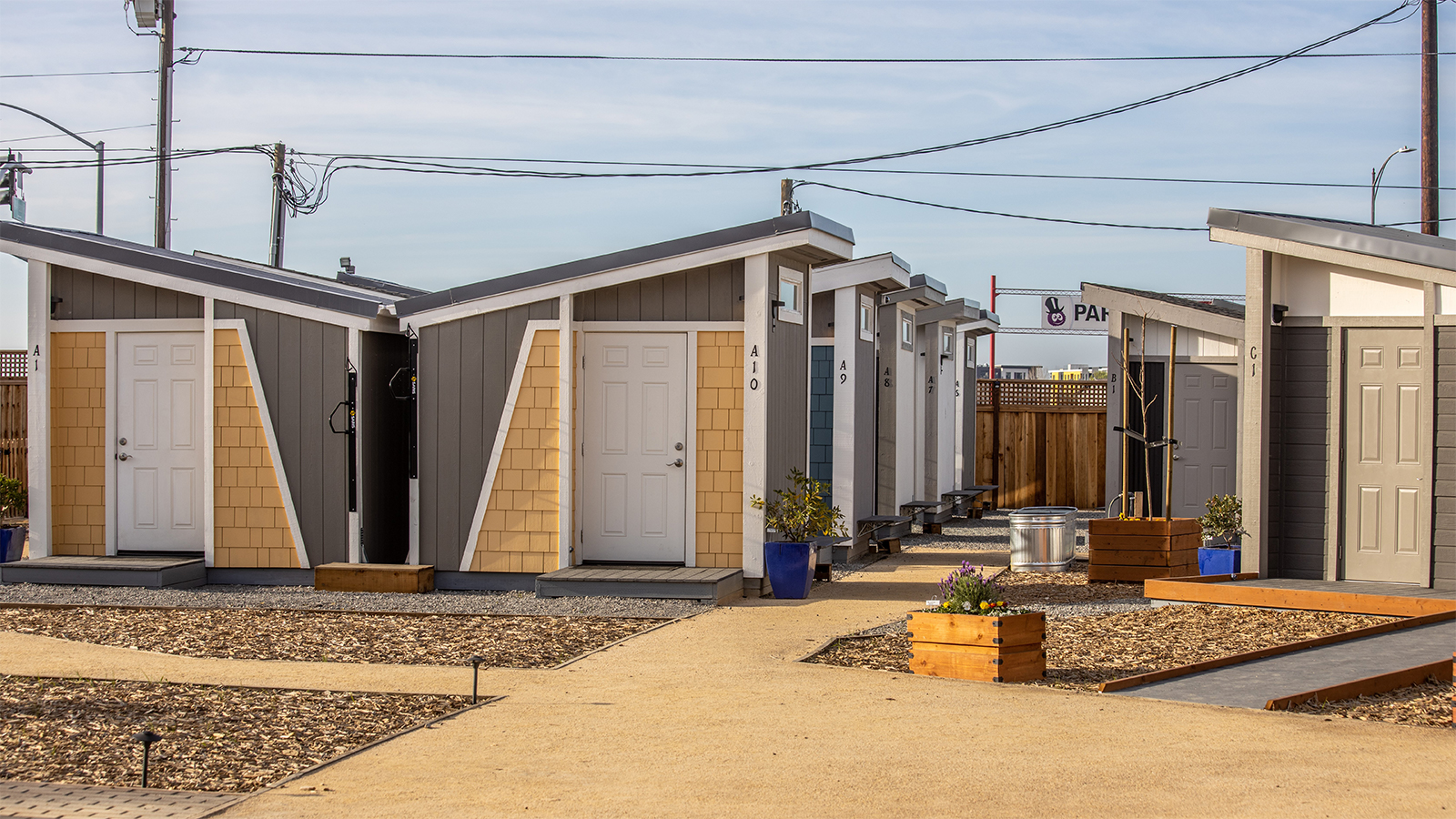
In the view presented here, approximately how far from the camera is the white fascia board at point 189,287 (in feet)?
37.9

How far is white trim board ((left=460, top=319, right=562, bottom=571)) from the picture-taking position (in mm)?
11297

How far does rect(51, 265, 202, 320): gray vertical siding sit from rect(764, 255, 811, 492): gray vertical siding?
16.4ft

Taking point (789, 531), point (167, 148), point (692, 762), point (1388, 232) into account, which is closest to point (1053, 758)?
point (692, 762)

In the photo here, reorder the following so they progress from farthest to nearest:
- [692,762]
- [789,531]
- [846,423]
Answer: [846,423], [789,531], [692,762]

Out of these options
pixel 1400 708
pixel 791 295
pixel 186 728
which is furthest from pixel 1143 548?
pixel 186 728

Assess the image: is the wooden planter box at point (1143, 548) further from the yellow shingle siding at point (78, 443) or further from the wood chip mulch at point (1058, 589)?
the yellow shingle siding at point (78, 443)

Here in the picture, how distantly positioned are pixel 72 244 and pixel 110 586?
299 cm

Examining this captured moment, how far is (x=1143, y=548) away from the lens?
11781 millimetres

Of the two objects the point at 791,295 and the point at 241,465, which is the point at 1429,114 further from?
the point at 241,465

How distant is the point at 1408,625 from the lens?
29.0ft

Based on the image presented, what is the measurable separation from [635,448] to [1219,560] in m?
5.02

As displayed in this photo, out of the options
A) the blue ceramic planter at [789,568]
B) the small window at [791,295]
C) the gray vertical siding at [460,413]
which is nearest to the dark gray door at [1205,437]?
the small window at [791,295]

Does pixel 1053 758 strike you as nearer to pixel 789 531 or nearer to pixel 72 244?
pixel 789 531

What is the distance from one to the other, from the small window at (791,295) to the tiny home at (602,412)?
69mm
